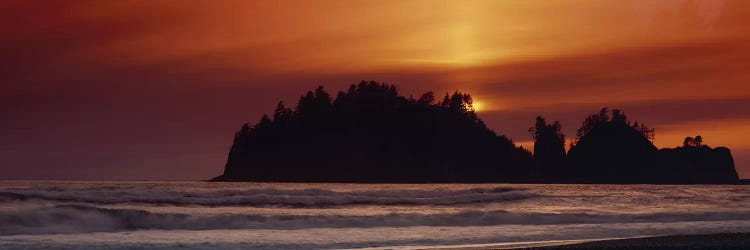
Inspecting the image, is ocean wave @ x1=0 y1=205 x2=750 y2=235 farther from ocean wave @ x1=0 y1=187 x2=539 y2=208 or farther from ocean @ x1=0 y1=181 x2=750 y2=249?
ocean wave @ x1=0 y1=187 x2=539 y2=208

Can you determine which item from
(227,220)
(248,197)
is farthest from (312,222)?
(248,197)

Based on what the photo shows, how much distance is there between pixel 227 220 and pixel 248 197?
1883 centimetres

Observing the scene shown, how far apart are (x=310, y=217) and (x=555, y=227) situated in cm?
1076

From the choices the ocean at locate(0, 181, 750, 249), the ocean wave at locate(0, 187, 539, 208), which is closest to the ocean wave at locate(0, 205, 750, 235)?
the ocean at locate(0, 181, 750, 249)

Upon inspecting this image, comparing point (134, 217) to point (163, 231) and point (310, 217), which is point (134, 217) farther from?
point (310, 217)

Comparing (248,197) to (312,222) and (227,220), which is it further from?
(312,222)

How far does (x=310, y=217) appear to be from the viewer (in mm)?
41656

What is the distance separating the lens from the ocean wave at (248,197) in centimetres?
5388

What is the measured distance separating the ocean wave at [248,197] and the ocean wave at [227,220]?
6.96 m

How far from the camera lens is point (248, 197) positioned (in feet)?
194

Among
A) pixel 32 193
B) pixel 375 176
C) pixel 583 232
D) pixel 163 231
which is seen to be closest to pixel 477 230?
pixel 583 232

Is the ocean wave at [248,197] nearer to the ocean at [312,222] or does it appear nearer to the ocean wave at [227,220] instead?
the ocean at [312,222]

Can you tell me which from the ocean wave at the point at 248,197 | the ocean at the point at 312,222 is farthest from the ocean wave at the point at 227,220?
the ocean wave at the point at 248,197

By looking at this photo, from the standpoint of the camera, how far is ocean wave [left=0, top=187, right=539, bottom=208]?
53.9 meters
